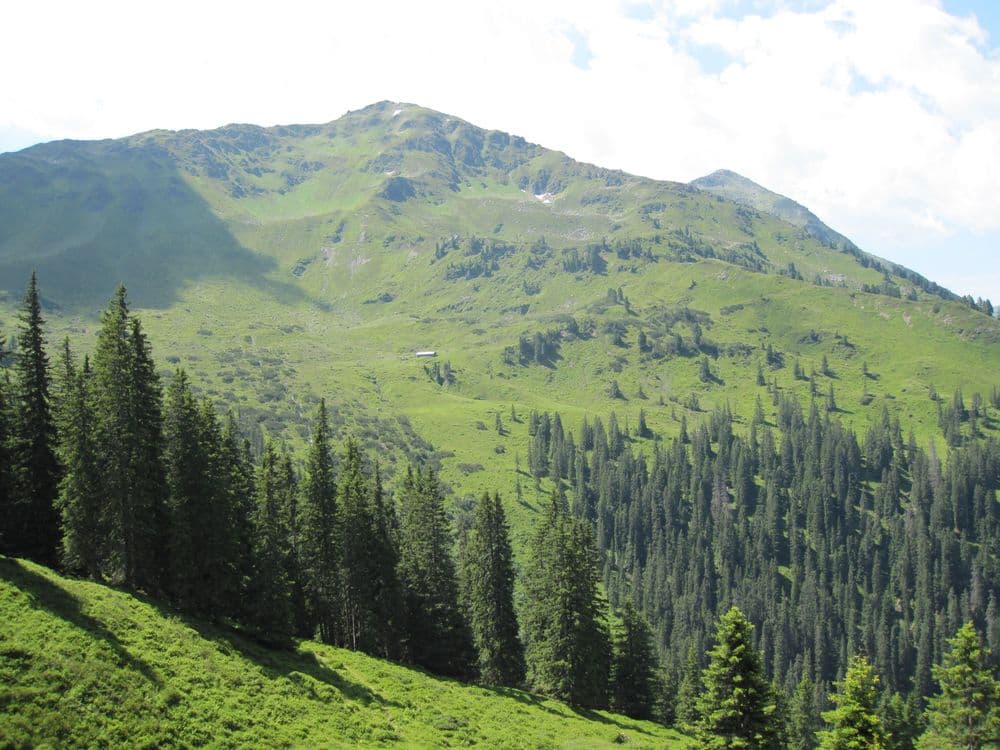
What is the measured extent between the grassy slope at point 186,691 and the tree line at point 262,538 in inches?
202

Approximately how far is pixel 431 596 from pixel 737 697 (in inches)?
1303

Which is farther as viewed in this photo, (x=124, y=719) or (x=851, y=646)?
(x=851, y=646)

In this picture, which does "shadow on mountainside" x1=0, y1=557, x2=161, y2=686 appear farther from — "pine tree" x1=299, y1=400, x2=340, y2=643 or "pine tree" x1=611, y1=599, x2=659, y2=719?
"pine tree" x1=611, y1=599, x2=659, y2=719

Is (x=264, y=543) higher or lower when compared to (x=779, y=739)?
higher

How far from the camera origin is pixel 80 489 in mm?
45688

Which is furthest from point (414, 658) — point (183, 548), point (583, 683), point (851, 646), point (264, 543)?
point (851, 646)

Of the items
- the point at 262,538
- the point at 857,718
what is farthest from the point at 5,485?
the point at 857,718

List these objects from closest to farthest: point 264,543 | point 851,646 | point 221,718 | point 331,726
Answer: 1. point 221,718
2. point 331,726
3. point 264,543
4. point 851,646

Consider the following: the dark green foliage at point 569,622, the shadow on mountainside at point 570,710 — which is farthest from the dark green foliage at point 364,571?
the dark green foliage at point 569,622

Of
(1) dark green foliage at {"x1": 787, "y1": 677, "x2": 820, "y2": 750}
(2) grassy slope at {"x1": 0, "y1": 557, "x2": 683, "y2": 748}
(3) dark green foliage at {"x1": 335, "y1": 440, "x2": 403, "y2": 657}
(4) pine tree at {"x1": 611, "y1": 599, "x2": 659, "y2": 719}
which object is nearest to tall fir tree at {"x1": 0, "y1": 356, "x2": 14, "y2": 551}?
(2) grassy slope at {"x1": 0, "y1": 557, "x2": 683, "y2": 748}

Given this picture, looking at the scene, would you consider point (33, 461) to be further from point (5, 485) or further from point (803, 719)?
point (803, 719)

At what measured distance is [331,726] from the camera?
36969 mm

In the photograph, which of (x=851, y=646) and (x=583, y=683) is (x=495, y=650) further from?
(x=851, y=646)

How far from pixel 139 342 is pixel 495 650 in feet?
137
